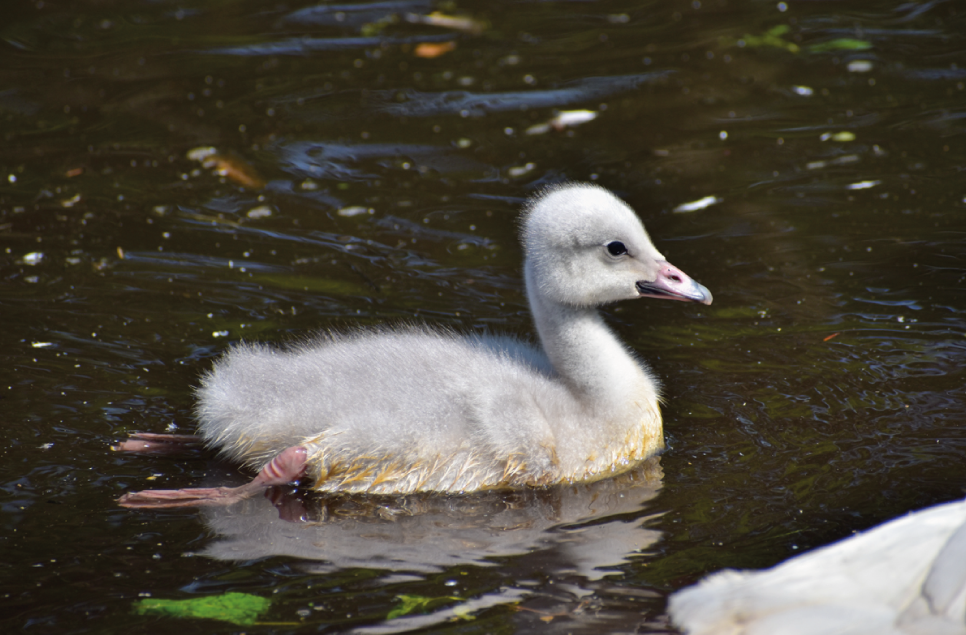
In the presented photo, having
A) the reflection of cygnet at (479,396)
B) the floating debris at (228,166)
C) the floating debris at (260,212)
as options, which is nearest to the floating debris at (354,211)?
the floating debris at (260,212)

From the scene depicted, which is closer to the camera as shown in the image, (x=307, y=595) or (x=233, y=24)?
(x=307, y=595)

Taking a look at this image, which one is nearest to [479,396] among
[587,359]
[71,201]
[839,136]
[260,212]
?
[587,359]

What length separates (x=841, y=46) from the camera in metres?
8.55

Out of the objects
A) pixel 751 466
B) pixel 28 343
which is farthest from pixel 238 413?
pixel 751 466

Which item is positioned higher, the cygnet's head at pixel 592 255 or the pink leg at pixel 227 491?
the cygnet's head at pixel 592 255

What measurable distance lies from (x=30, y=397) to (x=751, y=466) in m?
2.99

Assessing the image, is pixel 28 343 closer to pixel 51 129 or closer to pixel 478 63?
pixel 51 129

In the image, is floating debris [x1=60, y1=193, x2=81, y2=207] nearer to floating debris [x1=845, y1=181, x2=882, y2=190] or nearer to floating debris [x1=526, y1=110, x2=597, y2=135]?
floating debris [x1=526, y1=110, x2=597, y2=135]

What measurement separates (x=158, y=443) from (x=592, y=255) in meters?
1.89

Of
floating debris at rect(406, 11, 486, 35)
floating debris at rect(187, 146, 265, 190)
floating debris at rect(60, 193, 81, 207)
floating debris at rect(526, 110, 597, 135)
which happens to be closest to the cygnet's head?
floating debris at rect(187, 146, 265, 190)

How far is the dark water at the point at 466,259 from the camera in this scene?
366 centimetres

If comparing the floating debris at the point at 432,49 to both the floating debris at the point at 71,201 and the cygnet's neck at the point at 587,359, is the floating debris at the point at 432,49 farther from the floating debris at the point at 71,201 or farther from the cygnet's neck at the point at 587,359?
the cygnet's neck at the point at 587,359

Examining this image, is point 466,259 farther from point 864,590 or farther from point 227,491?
point 864,590

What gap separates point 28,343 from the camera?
5.13m
